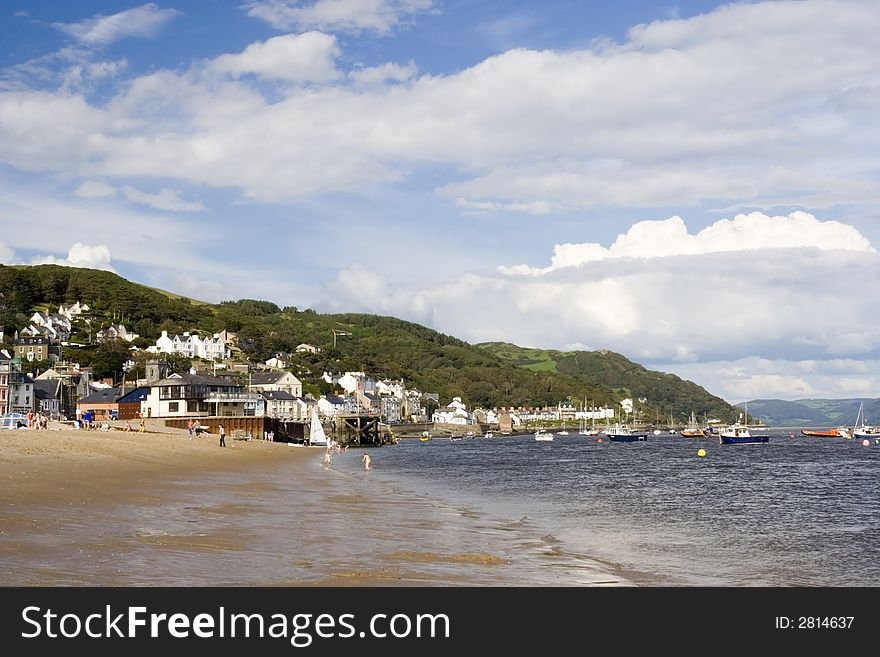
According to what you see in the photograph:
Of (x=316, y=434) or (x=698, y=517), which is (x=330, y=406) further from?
(x=698, y=517)

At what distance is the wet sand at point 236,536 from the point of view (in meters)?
14.0

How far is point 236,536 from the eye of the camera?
18.9 m

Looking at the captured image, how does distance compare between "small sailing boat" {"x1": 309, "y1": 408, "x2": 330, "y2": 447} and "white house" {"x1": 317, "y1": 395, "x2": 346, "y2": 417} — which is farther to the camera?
"white house" {"x1": 317, "y1": 395, "x2": 346, "y2": 417}

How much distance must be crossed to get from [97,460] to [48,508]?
1730cm

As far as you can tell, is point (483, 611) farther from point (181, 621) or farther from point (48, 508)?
point (48, 508)

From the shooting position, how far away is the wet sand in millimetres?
14008

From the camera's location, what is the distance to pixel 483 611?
12422 millimetres

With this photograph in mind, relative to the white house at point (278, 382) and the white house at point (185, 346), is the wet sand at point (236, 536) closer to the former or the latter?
the white house at point (278, 382)

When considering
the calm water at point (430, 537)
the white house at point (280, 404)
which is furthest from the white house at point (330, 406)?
the calm water at point (430, 537)

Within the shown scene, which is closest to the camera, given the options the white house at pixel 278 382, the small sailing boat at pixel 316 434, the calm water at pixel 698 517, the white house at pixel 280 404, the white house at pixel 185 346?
the calm water at pixel 698 517

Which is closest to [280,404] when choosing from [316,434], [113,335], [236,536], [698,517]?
[316,434]

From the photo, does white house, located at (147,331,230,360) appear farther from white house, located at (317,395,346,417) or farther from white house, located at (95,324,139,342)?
white house, located at (317,395,346,417)

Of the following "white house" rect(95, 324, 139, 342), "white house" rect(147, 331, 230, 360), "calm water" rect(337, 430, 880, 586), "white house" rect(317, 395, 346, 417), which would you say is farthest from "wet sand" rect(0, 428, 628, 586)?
"white house" rect(147, 331, 230, 360)

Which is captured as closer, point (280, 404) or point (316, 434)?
point (316, 434)
